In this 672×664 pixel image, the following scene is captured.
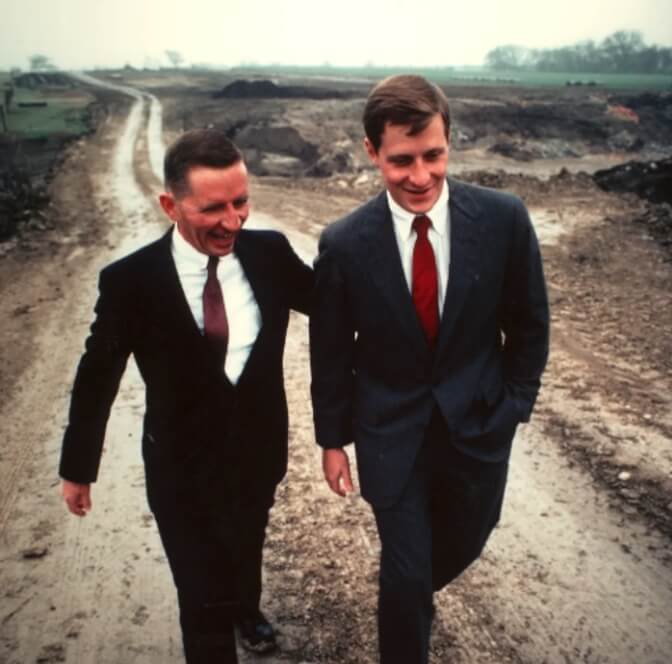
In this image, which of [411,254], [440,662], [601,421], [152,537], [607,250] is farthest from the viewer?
[607,250]

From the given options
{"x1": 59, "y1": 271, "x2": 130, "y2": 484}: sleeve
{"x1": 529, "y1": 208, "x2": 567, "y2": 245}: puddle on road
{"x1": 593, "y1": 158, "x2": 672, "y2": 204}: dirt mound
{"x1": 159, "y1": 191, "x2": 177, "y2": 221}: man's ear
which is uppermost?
{"x1": 159, "y1": 191, "x2": 177, "y2": 221}: man's ear

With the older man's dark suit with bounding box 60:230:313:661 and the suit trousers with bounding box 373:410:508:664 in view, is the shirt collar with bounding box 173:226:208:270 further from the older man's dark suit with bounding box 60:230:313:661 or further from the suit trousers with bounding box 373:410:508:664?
the suit trousers with bounding box 373:410:508:664

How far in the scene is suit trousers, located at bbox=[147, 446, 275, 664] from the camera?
8.36 ft

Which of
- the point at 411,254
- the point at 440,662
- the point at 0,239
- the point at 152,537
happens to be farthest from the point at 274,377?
the point at 0,239

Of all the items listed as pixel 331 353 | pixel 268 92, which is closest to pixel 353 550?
pixel 331 353

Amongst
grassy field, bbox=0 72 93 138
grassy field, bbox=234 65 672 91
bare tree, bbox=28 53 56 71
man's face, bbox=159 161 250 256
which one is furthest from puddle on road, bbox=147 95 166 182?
bare tree, bbox=28 53 56 71

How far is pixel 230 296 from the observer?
242cm

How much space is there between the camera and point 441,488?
99.8 inches

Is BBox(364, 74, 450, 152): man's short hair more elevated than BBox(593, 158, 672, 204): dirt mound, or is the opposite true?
BBox(364, 74, 450, 152): man's short hair

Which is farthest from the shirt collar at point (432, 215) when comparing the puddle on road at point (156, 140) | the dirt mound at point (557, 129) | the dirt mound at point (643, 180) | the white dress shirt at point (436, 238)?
the dirt mound at point (557, 129)

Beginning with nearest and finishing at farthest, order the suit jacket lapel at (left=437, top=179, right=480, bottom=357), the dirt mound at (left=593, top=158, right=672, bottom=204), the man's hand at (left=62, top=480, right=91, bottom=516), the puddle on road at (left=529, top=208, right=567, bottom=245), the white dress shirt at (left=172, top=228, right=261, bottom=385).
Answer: the suit jacket lapel at (left=437, top=179, right=480, bottom=357) < the white dress shirt at (left=172, top=228, right=261, bottom=385) < the man's hand at (left=62, top=480, right=91, bottom=516) < the puddle on road at (left=529, top=208, right=567, bottom=245) < the dirt mound at (left=593, top=158, right=672, bottom=204)

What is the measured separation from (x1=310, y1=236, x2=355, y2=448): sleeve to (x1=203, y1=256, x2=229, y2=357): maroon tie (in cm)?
34

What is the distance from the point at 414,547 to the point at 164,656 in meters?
1.49

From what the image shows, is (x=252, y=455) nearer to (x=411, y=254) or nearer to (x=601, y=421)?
(x=411, y=254)
